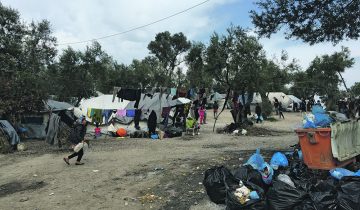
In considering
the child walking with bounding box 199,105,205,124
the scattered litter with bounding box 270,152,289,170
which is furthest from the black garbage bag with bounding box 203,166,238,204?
the child walking with bounding box 199,105,205,124

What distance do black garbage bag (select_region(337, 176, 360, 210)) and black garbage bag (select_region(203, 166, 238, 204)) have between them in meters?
1.71

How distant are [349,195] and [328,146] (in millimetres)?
1872

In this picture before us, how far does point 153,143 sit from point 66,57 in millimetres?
22055

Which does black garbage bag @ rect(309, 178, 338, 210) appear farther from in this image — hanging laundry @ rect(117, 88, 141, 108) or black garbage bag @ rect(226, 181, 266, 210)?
hanging laundry @ rect(117, 88, 141, 108)

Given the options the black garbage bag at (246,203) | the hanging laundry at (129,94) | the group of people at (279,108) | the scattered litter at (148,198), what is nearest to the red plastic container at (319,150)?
the black garbage bag at (246,203)

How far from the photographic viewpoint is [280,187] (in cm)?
592

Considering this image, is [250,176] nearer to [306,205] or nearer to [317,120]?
[306,205]

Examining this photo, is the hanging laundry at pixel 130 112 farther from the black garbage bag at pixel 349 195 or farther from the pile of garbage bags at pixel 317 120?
the black garbage bag at pixel 349 195

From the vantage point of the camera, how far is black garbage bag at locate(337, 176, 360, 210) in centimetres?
529

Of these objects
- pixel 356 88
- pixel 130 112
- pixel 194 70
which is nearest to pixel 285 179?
pixel 130 112

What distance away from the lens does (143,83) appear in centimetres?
4703

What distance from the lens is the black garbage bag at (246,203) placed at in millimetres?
5950

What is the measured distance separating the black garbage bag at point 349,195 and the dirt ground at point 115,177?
220cm

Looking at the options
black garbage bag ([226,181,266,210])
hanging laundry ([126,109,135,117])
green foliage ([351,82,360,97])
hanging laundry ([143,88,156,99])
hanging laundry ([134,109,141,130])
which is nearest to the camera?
black garbage bag ([226,181,266,210])
